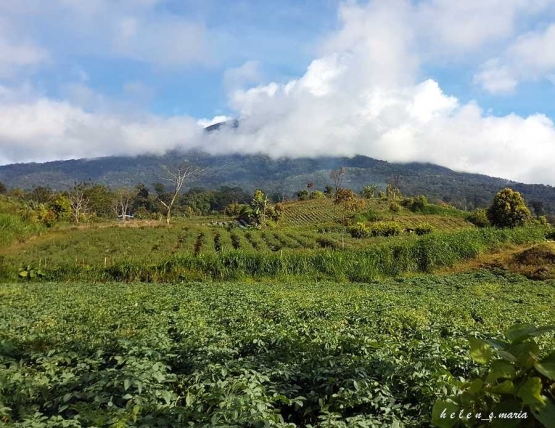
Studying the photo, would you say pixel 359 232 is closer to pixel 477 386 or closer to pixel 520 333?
pixel 520 333

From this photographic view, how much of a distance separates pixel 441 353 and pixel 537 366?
4219 millimetres

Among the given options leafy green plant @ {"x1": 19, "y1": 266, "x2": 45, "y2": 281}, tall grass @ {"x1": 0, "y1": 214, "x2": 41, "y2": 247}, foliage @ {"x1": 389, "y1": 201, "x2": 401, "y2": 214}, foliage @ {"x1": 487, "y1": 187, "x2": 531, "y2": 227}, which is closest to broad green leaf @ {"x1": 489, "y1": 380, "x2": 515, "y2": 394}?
leafy green plant @ {"x1": 19, "y1": 266, "x2": 45, "y2": 281}

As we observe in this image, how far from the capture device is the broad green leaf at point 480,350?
216 cm

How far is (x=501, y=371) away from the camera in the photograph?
1988 mm

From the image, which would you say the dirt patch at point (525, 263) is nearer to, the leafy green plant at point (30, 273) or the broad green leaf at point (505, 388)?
the broad green leaf at point (505, 388)

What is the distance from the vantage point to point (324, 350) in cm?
657

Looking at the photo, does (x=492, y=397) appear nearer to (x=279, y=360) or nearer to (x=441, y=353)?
(x=441, y=353)

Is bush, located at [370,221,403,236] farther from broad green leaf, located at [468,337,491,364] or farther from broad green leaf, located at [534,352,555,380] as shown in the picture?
broad green leaf, located at [534,352,555,380]

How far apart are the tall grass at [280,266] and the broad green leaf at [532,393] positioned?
25766 mm

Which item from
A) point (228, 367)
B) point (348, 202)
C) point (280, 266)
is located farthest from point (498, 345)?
point (348, 202)

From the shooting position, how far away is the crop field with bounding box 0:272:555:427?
4141 mm

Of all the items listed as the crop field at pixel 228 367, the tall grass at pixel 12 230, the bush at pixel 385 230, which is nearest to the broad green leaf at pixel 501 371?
the crop field at pixel 228 367

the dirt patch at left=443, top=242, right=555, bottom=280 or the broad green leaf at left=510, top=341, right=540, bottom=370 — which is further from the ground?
the broad green leaf at left=510, top=341, right=540, bottom=370

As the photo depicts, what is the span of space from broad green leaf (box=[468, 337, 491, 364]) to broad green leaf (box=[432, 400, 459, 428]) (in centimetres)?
28
